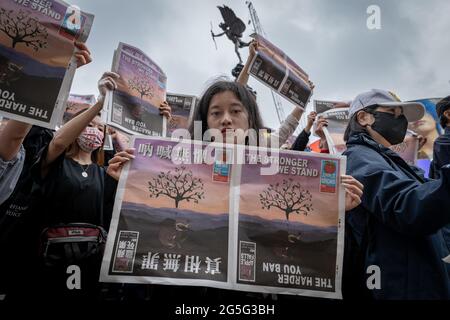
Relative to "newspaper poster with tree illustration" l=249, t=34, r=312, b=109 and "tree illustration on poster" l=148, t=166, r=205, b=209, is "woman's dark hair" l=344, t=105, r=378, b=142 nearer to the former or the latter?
"newspaper poster with tree illustration" l=249, t=34, r=312, b=109

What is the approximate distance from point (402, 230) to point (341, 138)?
7.04 feet

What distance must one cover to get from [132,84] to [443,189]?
1936mm

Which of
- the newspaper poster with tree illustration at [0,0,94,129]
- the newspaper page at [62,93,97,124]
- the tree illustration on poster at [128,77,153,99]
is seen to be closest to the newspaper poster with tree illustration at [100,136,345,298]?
the newspaper poster with tree illustration at [0,0,94,129]

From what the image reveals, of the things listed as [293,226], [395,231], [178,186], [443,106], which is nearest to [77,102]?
[178,186]

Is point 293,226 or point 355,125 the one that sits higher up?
point 355,125

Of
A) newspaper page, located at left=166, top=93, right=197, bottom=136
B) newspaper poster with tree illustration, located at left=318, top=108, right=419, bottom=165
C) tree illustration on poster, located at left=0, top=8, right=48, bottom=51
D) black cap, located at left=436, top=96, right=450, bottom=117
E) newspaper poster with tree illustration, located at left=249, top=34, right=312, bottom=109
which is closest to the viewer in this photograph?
tree illustration on poster, located at left=0, top=8, right=48, bottom=51

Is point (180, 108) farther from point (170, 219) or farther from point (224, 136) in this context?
point (170, 219)

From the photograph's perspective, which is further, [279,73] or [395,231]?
[279,73]

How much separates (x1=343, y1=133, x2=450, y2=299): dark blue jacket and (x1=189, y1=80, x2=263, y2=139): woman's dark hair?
0.70 m

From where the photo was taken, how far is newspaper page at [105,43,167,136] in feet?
7.56

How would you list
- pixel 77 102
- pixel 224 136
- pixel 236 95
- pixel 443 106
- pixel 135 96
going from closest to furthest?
pixel 224 136
pixel 236 95
pixel 135 96
pixel 443 106
pixel 77 102

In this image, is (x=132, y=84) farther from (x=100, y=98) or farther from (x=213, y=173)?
(x=213, y=173)

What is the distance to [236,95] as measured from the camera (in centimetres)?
224

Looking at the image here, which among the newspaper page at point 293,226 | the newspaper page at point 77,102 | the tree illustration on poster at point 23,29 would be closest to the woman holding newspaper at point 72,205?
the tree illustration on poster at point 23,29
